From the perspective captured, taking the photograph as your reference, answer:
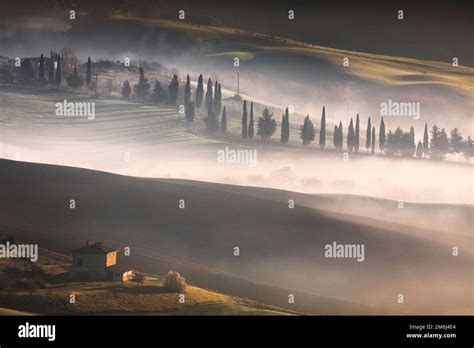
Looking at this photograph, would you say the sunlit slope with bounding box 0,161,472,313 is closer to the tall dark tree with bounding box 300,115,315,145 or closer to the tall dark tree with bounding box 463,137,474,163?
the tall dark tree with bounding box 300,115,315,145

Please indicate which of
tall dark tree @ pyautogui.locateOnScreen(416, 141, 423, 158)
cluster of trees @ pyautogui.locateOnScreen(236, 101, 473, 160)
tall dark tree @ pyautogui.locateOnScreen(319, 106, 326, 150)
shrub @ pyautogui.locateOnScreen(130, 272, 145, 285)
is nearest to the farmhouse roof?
shrub @ pyautogui.locateOnScreen(130, 272, 145, 285)

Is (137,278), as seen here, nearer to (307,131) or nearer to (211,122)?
(211,122)

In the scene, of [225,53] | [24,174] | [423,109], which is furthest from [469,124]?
[24,174]

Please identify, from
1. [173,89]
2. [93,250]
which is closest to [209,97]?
[173,89]

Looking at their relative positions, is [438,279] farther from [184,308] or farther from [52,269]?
[52,269]

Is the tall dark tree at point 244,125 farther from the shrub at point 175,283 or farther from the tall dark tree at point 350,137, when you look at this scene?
the shrub at point 175,283
